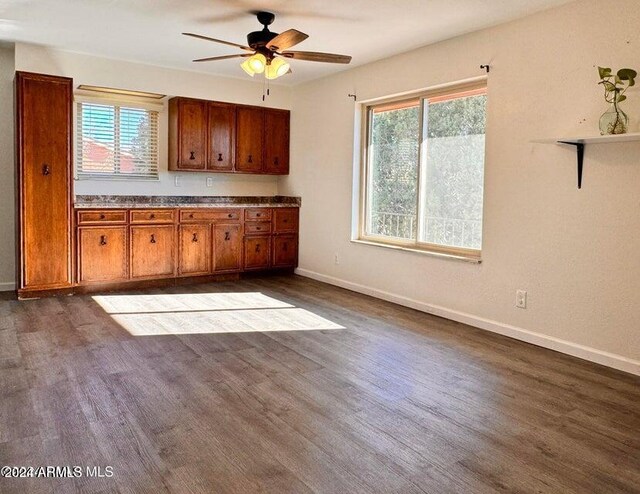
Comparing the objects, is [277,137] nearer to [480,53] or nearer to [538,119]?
[480,53]

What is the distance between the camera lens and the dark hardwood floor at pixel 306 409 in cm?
204

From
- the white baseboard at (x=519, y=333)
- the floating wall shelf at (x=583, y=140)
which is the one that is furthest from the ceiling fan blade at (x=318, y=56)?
the white baseboard at (x=519, y=333)

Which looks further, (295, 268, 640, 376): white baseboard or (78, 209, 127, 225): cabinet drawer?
(78, 209, 127, 225): cabinet drawer

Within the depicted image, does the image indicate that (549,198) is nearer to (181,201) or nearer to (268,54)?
(268,54)

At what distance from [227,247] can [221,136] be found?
134 centimetres

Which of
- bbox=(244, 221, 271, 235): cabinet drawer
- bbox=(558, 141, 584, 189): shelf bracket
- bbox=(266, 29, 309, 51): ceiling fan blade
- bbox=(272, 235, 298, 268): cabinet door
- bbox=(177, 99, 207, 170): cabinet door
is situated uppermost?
bbox=(266, 29, 309, 51): ceiling fan blade

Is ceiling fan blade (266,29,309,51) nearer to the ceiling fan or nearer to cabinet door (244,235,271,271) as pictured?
the ceiling fan

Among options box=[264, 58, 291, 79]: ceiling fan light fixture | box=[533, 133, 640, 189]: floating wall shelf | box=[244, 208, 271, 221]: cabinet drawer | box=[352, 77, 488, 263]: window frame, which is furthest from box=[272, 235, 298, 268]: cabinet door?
box=[533, 133, 640, 189]: floating wall shelf

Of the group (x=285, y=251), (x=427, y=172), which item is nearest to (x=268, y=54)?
(x=427, y=172)

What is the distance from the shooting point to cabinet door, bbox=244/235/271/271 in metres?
6.34

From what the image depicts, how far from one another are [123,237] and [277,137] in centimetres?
236

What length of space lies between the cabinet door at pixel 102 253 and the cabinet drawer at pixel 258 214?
4.80 ft

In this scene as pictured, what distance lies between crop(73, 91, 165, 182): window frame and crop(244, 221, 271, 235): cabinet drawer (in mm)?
1190

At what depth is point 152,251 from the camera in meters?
5.65
